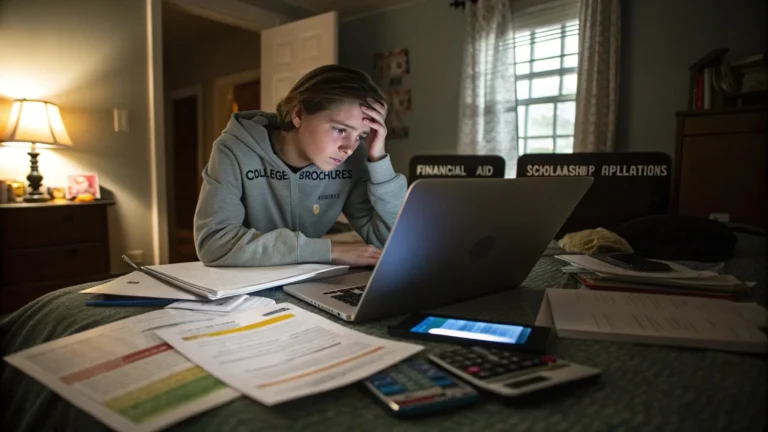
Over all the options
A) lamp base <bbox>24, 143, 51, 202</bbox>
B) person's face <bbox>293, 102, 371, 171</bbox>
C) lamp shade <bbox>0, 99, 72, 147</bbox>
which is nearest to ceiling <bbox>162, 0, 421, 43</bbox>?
lamp shade <bbox>0, 99, 72, 147</bbox>

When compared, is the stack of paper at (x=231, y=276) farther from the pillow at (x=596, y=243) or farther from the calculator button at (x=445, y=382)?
the pillow at (x=596, y=243)

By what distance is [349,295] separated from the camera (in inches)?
27.7

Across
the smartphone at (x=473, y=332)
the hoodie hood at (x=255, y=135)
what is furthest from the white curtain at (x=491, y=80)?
the smartphone at (x=473, y=332)

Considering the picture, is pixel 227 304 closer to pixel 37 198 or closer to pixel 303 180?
pixel 303 180

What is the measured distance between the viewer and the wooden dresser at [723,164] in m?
2.15

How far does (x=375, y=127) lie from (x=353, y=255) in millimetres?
378

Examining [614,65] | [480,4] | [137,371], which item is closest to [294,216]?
A: [137,371]

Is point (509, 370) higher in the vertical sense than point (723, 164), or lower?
lower

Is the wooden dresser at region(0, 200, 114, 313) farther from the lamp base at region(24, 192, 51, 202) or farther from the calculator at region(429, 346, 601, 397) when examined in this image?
the calculator at region(429, 346, 601, 397)

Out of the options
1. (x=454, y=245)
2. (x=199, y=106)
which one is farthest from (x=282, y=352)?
(x=199, y=106)

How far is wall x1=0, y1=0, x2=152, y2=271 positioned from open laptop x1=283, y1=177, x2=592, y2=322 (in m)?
2.67

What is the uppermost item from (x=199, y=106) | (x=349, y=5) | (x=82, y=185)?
(x=349, y=5)

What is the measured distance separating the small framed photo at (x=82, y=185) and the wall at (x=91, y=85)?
56 millimetres

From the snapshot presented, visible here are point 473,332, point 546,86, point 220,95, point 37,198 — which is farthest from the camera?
point 220,95
